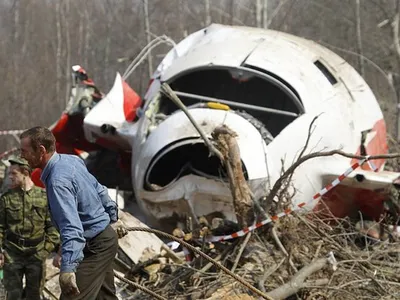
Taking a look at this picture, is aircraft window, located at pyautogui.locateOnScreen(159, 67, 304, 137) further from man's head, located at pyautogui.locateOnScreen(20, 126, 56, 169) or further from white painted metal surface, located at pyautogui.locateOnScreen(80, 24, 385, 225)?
man's head, located at pyautogui.locateOnScreen(20, 126, 56, 169)

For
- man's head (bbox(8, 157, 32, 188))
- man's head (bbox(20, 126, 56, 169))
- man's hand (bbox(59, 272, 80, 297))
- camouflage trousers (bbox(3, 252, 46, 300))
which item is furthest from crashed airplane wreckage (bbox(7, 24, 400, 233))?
man's hand (bbox(59, 272, 80, 297))

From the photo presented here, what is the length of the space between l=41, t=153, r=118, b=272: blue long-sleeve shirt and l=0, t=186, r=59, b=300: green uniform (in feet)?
5.01

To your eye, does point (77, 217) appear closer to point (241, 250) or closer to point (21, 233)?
point (21, 233)

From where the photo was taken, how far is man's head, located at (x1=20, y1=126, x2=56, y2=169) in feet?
11.2

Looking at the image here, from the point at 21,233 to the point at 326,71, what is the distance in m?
3.86

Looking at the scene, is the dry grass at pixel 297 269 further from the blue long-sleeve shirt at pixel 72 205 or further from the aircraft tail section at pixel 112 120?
the aircraft tail section at pixel 112 120

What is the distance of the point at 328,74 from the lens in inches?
288

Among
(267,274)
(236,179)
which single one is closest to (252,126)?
(236,179)

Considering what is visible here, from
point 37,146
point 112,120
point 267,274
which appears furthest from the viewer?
point 112,120

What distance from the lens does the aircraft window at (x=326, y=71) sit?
725 cm

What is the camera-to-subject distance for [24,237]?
5.06 m

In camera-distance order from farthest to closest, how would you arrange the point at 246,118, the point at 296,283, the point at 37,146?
the point at 246,118
the point at 296,283
the point at 37,146

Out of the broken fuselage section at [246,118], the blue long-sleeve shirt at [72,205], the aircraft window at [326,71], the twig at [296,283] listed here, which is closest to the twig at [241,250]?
the twig at [296,283]

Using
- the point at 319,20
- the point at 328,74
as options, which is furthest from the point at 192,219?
the point at 319,20
